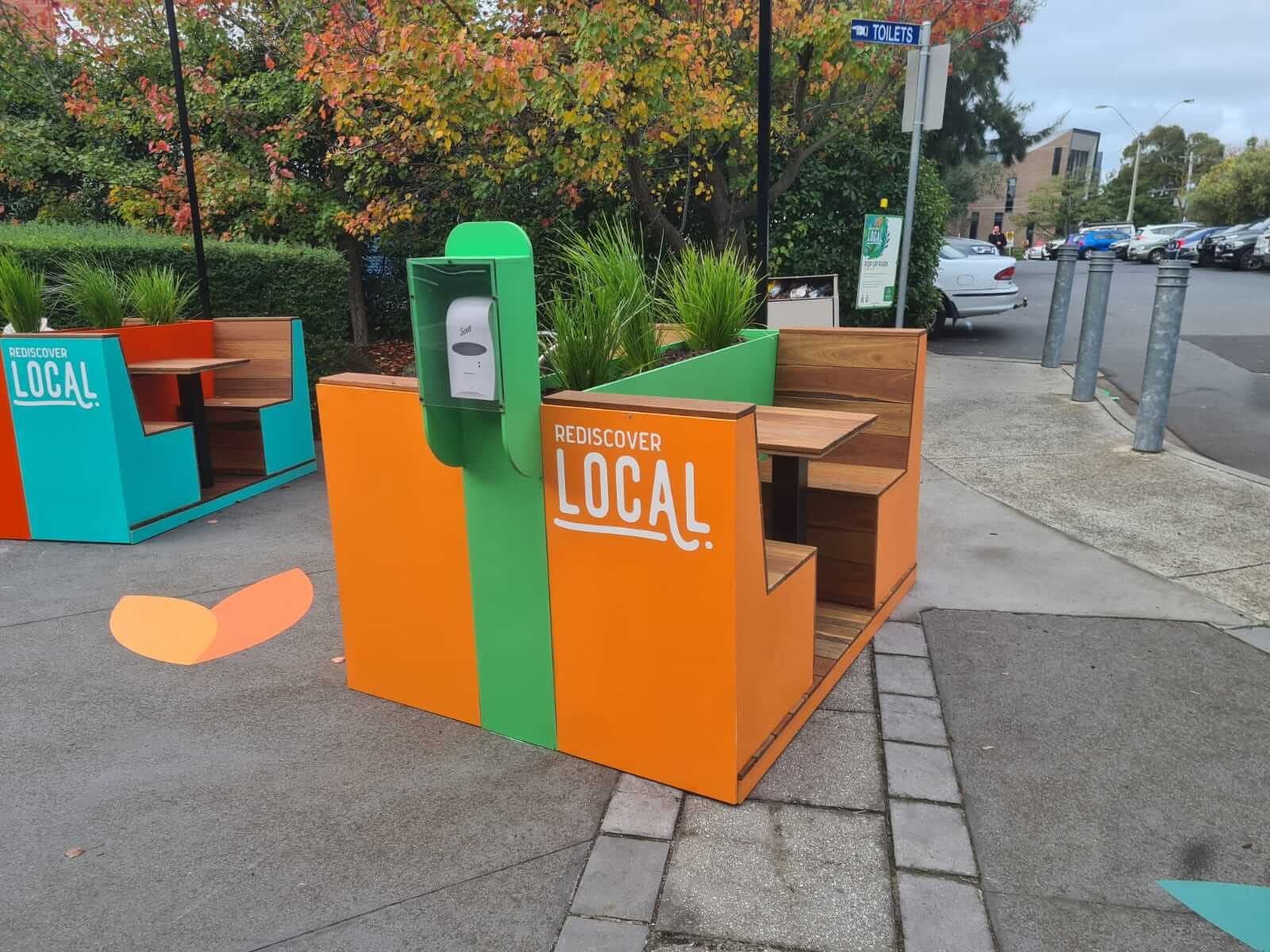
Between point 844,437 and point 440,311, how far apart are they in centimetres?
153

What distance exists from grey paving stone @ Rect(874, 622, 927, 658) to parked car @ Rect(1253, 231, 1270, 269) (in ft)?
94.2

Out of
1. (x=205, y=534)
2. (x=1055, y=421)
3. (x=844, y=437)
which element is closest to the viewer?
(x=844, y=437)

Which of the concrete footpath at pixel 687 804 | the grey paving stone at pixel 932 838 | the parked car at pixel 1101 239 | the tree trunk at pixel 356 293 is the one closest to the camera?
the concrete footpath at pixel 687 804

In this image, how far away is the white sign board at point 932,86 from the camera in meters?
7.04

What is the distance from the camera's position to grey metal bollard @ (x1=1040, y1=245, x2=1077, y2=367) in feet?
34.3

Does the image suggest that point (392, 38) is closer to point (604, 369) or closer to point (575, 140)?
point (575, 140)

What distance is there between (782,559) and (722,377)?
103cm

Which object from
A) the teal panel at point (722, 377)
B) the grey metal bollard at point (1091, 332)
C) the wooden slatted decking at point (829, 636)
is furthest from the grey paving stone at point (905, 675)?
the grey metal bollard at point (1091, 332)

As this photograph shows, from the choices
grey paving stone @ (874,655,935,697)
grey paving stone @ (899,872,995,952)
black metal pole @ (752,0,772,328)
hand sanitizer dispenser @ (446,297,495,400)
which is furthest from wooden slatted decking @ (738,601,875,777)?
black metal pole @ (752,0,772,328)

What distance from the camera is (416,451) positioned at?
124 inches

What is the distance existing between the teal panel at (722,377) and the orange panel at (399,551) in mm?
683

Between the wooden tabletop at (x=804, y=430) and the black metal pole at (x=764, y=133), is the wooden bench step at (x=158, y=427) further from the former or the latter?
the wooden tabletop at (x=804, y=430)

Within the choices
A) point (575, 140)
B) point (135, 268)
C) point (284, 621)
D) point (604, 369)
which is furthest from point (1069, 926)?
point (135, 268)

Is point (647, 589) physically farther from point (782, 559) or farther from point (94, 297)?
point (94, 297)
